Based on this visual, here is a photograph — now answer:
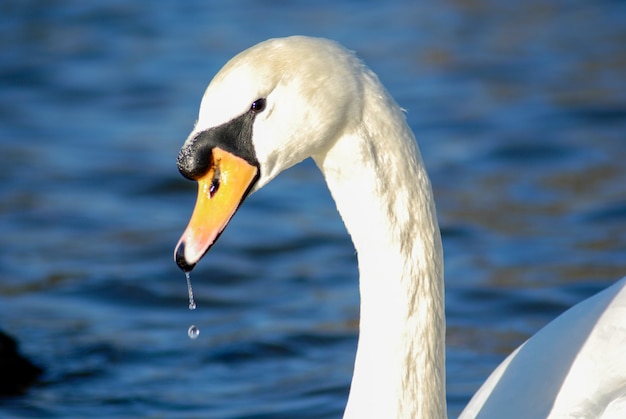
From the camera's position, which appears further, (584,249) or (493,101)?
(493,101)

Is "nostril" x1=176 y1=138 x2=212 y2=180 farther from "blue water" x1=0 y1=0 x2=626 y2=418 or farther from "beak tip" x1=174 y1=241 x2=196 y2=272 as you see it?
"blue water" x1=0 y1=0 x2=626 y2=418

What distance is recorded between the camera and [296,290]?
6977 mm

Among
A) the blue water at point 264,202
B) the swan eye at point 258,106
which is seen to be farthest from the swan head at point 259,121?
the blue water at point 264,202

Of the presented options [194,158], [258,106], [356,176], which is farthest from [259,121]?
[356,176]

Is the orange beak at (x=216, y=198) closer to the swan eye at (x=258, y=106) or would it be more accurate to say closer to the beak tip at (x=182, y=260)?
the beak tip at (x=182, y=260)

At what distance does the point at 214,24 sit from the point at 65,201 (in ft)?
11.1

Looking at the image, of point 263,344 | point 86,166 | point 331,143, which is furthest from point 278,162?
point 86,166

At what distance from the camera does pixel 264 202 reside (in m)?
8.24

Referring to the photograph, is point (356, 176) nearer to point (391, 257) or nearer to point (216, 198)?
point (391, 257)

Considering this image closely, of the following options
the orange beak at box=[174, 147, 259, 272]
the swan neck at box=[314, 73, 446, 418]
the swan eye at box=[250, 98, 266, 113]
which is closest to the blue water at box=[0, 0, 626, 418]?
the swan neck at box=[314, 73, 446, 418]

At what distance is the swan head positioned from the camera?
10.7ft

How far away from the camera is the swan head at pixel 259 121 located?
327 cm

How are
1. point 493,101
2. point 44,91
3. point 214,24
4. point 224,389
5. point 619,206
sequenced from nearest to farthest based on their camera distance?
point 224,389
point 619,206
point 493,101
point 44,91
point 214,24

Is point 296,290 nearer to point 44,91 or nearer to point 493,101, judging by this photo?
point 493,101
